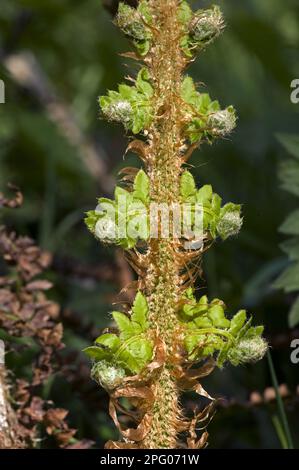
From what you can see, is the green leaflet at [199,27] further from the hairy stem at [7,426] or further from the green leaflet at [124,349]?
the hairy stem at [7,426]

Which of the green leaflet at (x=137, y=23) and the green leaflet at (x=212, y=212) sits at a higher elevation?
the green leaflet at (x=137, y=23)

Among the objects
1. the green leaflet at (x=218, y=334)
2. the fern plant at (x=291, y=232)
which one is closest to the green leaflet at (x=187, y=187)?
the green leaflet at (x=218, y=334)

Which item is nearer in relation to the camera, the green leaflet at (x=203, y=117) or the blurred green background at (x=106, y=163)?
the green leaflet at (x=203, y=117)

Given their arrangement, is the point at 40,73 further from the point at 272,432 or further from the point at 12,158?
the point at 272,432

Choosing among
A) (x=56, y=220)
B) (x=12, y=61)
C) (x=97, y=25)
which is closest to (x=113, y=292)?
(x=56, y=220)

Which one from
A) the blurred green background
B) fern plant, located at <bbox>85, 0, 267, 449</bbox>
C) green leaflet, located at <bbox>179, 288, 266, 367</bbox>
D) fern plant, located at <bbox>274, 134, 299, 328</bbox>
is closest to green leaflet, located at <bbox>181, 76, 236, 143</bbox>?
fern plant, located at <bbox>85, 0, 267, 449</bbox>

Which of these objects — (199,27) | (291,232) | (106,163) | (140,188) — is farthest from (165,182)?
(106,163)

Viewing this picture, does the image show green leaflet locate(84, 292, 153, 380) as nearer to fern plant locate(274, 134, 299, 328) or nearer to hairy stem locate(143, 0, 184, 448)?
hairy stem locate(143, 0, 184, 448)
